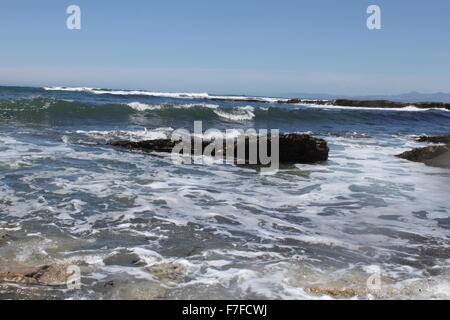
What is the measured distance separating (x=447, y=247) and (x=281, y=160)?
16.0 feet

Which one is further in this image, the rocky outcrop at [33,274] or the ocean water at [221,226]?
the ocean water at [221,226]

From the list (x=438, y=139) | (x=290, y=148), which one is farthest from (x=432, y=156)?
(x=438, y=139)

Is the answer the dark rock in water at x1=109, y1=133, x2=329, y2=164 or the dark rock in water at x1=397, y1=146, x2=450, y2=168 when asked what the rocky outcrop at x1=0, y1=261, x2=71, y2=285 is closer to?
the dark rock in water at x1=109, y1=133, x2=329, y2=164

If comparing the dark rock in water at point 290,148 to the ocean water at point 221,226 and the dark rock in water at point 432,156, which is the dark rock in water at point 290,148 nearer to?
the ocean water at point 221,226

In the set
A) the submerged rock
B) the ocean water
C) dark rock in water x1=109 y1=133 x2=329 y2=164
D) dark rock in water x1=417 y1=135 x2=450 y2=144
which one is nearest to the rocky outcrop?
the ocean water

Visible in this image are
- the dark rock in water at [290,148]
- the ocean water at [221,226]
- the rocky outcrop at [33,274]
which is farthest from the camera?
the dark rock in water at [290,148]

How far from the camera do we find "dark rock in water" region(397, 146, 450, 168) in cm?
926

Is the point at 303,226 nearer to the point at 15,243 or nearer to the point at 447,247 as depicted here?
the point at 447,247

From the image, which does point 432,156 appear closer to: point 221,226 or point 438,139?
point 438,139

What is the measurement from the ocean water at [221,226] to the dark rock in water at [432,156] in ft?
2.26

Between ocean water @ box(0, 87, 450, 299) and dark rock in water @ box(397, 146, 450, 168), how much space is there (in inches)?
27.1

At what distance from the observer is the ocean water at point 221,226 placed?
10.1ft

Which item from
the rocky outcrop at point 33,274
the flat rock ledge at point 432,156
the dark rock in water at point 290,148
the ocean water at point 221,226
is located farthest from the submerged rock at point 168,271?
the flat rock ledge at point 432,156
